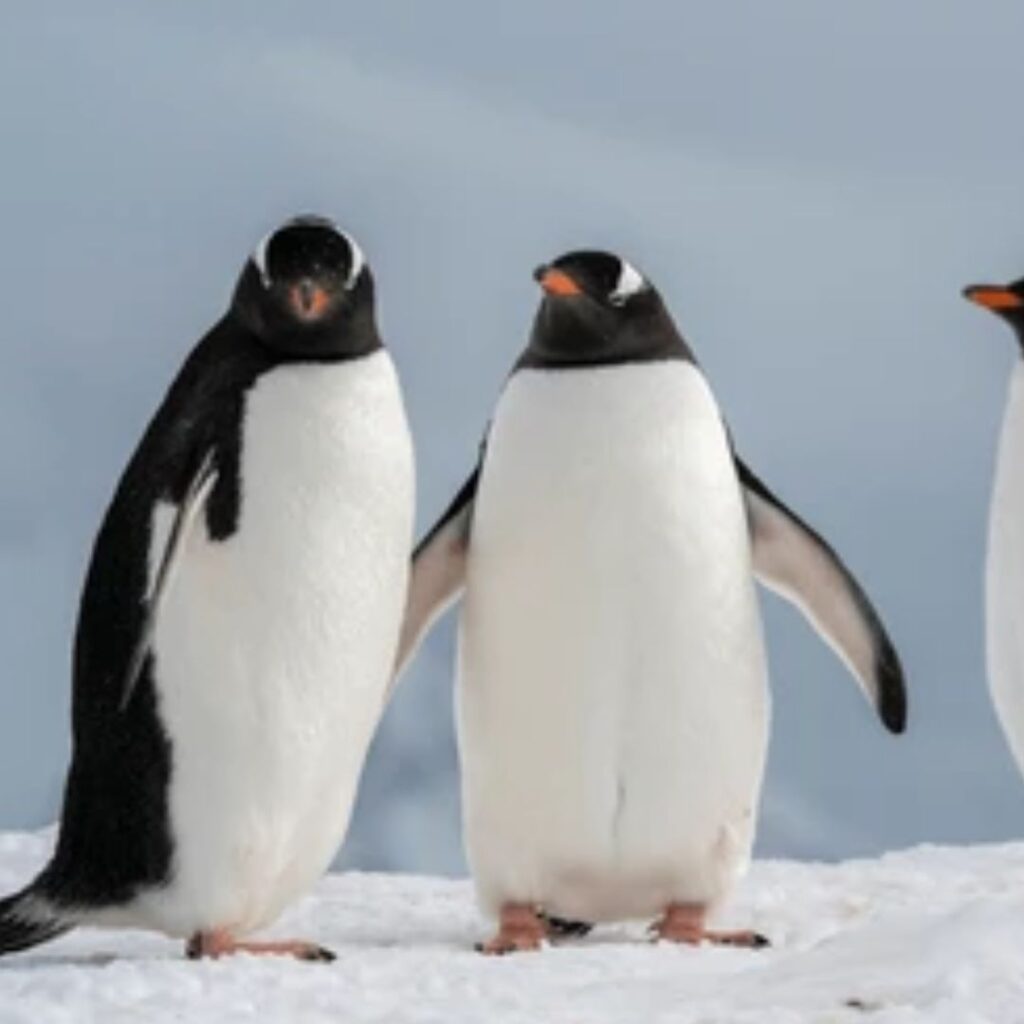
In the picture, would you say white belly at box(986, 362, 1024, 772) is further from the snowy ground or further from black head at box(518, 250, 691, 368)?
black head at box(518, 250, 691, 368)

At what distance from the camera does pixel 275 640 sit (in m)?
5.57

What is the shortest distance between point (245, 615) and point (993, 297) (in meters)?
2.30

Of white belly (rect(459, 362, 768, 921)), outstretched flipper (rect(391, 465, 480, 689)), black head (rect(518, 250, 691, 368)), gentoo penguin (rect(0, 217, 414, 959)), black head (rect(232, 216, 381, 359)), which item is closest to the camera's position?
gentoo penguin (rect(0, 217, 414, 959))

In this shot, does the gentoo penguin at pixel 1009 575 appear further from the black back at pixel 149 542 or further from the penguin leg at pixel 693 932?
the black back at pixel 149 542

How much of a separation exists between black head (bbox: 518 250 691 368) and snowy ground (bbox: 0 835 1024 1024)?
1406 millimetres

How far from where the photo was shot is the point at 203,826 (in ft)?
18.4

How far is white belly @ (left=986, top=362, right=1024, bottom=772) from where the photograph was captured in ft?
21.1

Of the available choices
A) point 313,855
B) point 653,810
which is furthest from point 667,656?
point 313,855

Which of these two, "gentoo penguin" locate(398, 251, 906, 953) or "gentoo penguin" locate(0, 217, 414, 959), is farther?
"gentoo penguin" locate(398, 251, 906, 953)

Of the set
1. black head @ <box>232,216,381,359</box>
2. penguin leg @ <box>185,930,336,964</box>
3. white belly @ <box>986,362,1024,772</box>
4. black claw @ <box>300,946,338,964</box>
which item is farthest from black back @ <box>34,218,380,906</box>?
white belly @ <box>986,362,1024,772</box>

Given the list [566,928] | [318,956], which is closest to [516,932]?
[566,928]

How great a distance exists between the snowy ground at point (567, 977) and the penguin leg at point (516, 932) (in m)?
0.06

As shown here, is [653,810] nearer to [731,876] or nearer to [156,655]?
[731,876]

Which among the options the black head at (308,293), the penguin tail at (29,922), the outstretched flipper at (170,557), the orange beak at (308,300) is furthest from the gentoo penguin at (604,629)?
the penguin tail at (29,922)
